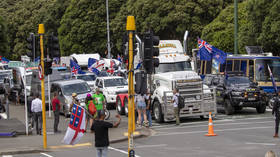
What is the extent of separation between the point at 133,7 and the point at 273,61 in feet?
119

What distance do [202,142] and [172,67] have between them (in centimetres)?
979

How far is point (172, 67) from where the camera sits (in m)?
28.0

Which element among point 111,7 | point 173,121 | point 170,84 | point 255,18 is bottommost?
point 173,121

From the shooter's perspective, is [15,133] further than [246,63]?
No

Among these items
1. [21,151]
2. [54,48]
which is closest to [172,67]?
[54,48]

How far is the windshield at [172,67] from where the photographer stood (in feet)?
91.6

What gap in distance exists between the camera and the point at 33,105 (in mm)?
21906

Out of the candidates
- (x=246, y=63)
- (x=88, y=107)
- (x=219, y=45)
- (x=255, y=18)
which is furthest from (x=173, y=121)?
(x=219, y=45)

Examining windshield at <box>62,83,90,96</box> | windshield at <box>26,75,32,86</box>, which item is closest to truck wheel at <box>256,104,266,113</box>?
windshield at <box>62,83,90,96</box>

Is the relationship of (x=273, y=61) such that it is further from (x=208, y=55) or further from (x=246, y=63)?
(x=208, y=55)

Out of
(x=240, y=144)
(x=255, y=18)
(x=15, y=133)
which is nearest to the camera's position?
(x=240, y=144)

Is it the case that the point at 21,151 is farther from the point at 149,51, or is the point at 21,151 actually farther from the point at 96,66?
the point at 96,66

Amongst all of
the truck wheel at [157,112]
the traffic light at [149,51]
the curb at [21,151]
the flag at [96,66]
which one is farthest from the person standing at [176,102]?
the flag at [96,66]

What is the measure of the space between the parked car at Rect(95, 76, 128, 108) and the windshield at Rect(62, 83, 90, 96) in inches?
94.0
